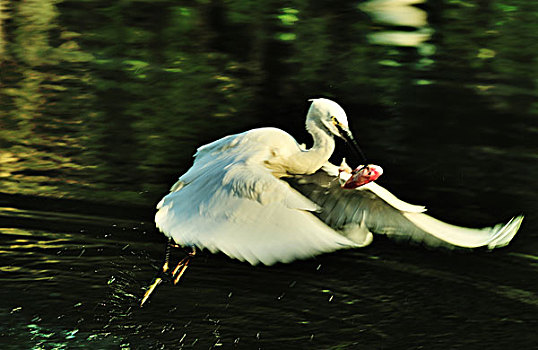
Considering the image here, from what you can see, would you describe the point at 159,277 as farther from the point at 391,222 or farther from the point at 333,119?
the point at 391,222

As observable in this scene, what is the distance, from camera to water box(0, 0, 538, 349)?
5883mm

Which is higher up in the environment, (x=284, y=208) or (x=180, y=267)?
(x=284, y=208)

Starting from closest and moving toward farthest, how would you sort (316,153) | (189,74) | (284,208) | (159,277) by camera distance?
(284,208)
(316,153)
(159,277)
(189,74)

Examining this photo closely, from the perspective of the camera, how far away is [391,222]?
5.31 m

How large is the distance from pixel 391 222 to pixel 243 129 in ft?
13.6

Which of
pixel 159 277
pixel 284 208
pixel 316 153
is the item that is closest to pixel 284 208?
pixel 284 208

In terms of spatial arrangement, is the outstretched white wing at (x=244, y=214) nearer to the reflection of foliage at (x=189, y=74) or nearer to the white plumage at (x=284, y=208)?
the white plumage at (x=284, y=208)

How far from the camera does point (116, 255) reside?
6.70 m

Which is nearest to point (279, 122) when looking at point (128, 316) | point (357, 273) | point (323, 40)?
point (323, 40)

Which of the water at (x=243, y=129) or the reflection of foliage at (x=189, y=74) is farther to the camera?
the reflection of foliage at (x=189, y=74)

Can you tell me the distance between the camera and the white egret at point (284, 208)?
4.74 meters

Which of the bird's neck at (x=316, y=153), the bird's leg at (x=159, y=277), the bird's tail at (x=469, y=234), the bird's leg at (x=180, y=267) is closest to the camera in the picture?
the bird's tail at (x=469, y=234)

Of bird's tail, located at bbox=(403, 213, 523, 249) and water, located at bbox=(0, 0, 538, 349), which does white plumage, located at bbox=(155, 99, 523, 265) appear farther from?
water, located at bbox=(0, 0, 538, 349)

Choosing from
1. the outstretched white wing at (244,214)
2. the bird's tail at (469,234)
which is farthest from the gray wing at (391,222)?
the outstretched white wing at (244,214)
